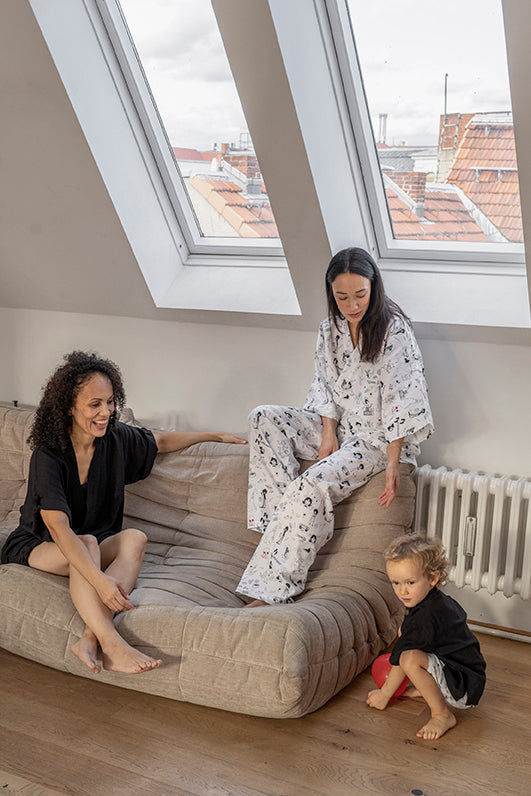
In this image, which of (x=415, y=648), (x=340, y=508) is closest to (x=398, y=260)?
(x=340, y=508)

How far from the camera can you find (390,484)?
9.18 ft

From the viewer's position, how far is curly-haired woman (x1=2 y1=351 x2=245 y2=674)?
2.49m

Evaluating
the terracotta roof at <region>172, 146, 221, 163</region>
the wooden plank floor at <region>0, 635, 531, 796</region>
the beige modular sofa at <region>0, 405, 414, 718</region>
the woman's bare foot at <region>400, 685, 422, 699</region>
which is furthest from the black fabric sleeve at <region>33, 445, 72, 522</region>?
the terracotta roof at <region>172, 146, 221, 163</region>

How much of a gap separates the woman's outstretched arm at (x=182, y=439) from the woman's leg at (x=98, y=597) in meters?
0.53

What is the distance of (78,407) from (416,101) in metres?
1.66

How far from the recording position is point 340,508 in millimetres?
2932

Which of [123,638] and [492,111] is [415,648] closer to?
[123,638]

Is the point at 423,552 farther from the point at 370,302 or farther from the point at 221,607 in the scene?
the point at 370,302

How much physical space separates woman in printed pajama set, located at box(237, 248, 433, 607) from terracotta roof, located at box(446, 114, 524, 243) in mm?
532

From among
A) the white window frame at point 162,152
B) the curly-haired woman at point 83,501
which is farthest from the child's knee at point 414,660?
the white window frame at point 162,152

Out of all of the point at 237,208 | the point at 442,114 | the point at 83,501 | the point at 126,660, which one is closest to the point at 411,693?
the point at 126,660

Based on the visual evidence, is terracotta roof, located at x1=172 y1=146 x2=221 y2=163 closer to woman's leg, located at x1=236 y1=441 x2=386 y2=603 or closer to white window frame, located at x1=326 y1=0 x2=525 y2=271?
white window frame, located at x1=326 y1=0 x2=525 y2=271

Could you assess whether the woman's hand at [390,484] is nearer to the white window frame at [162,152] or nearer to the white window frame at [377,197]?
the white window frame at [377,197]

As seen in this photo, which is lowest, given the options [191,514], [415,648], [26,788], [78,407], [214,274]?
[26,788]
